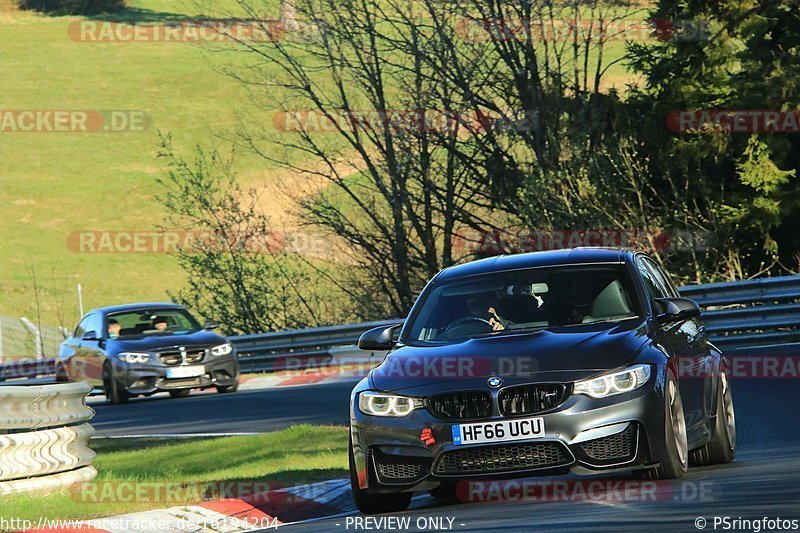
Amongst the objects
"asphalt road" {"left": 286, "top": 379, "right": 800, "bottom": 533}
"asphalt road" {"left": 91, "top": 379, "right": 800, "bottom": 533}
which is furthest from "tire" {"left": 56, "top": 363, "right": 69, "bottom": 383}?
"asphalt road" {"left": 286, "top": 379, "right": 800, "bottom": 533}

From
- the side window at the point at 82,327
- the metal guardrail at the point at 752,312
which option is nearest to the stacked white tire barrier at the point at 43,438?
the metal guardrail at the point at 752,312

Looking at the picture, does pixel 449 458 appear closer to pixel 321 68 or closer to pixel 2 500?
pixel 2 500

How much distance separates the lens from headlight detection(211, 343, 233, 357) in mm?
23328

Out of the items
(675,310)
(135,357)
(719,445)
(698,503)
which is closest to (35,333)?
(135,357)

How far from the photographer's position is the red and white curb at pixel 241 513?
9.39 m

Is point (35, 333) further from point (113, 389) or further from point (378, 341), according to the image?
point (378, 341)

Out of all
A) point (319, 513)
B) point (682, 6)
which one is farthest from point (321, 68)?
point (319, 513)

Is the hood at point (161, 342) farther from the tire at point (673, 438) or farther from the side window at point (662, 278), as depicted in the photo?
the tire at point (673, 438)

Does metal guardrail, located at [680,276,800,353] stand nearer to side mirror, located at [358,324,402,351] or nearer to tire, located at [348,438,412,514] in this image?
side mirror, located at [358,324,402,351]

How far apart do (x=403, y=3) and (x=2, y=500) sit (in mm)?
22070

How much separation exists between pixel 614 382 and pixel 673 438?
55 centimetres

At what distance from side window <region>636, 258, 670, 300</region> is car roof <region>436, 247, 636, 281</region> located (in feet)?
0.38

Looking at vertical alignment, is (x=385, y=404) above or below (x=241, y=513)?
above

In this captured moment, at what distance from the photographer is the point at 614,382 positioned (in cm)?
886
